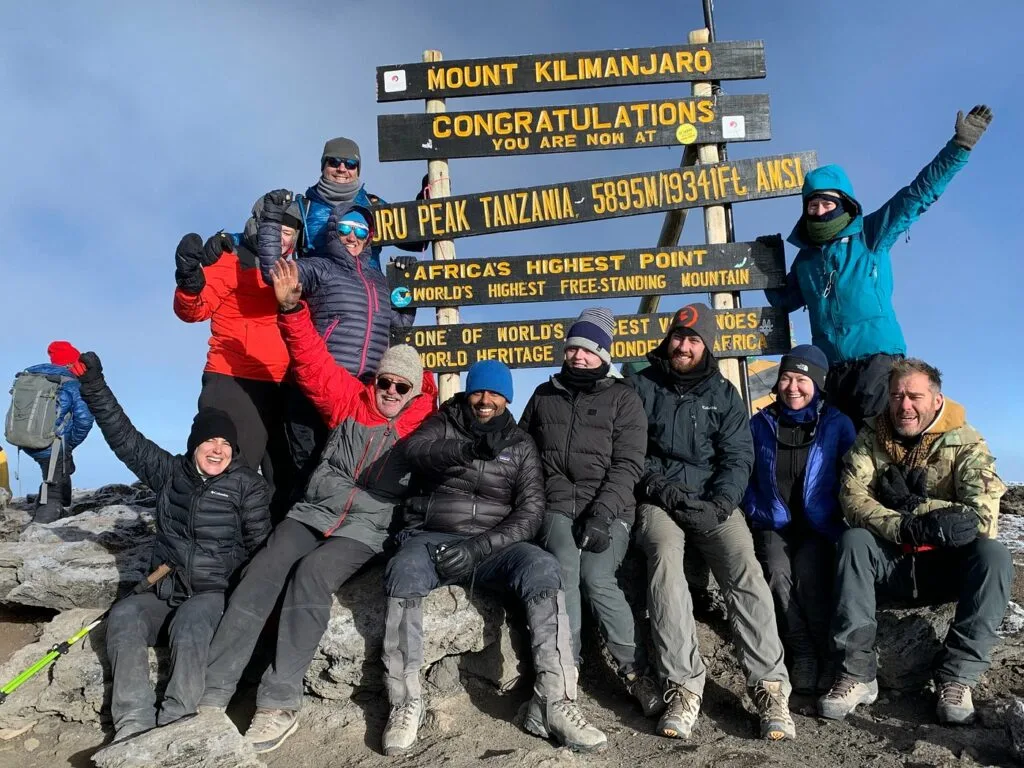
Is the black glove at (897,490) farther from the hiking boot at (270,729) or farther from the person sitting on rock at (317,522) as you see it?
the hiking boot at (270,729)

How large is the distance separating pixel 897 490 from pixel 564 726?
250 centimetres

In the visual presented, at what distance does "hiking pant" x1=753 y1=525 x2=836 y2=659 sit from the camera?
4.64m

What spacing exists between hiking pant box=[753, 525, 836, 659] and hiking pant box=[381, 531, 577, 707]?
1501mm

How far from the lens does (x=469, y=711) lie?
452cm

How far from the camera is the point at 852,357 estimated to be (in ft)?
19.2

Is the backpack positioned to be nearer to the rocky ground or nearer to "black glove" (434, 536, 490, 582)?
the rocky ground

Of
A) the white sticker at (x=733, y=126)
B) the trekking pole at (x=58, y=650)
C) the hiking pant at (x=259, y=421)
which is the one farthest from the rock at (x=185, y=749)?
the white sticker at (x=733, y=126)

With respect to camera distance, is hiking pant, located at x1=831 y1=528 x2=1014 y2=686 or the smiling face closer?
hiking pant, located at x1=831 y1=528 x2=1014 y2=686

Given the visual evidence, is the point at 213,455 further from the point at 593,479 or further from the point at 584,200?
the point at 584,200

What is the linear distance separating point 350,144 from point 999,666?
20.3 feet

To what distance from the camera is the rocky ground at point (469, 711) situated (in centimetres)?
381

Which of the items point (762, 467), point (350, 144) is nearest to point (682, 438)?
point (762, 467)

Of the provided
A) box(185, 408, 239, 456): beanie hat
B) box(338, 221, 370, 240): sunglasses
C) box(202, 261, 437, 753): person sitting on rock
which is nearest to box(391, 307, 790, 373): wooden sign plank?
box(338, 221, 370, 240): sunglasses

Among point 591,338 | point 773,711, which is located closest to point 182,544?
point 591,338
